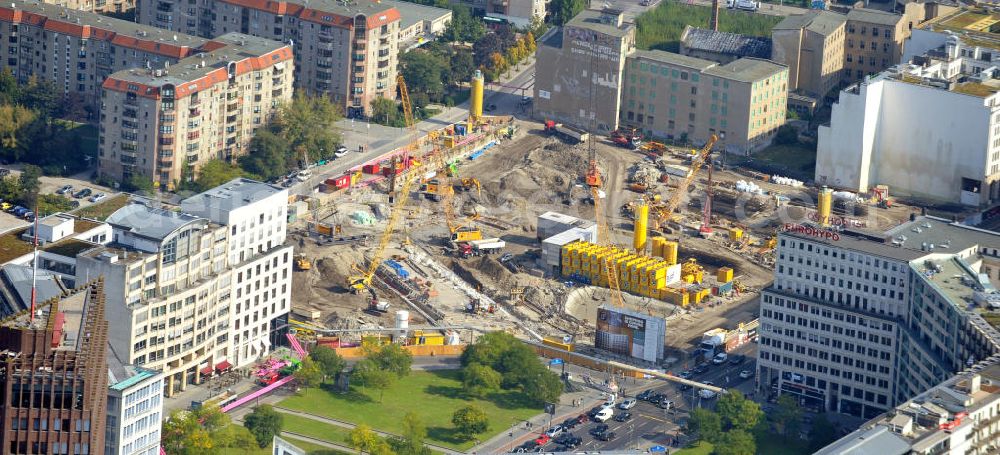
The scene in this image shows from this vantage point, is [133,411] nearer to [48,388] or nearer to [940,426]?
[48,388]

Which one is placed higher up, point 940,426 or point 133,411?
point 940,426

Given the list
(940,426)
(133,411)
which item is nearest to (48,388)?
(133,411)

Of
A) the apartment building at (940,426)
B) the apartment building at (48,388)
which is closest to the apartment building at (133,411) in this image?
the apartment building at (48,388)

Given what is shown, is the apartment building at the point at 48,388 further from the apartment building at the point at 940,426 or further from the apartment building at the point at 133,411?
the apartment building at the point at 940,426

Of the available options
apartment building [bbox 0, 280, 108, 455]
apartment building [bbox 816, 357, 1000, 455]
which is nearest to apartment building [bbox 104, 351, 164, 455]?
apartment building [bbox 0, 280, 108, 455]

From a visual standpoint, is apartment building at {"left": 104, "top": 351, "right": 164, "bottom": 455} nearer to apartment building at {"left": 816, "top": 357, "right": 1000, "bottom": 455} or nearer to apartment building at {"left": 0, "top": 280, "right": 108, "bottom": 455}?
apartment building at {"left": 0, "top": 280, "right": 108, "bottom": 455}

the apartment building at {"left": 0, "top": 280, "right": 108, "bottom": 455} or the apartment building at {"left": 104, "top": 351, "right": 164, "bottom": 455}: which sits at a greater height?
the apartment building at {"left": 0, "top": 280, "right": 108, "bottom": 455}
